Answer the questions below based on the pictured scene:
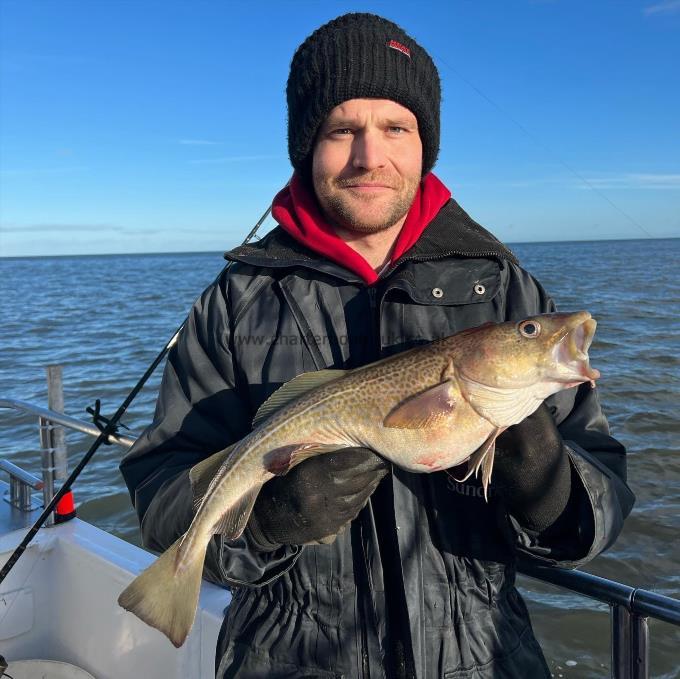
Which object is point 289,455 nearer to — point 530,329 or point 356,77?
point 530,329

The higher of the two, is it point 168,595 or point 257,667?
point 168,595

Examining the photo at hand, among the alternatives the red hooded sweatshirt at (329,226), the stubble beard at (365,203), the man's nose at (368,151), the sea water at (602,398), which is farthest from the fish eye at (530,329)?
the sea water at (602,398)

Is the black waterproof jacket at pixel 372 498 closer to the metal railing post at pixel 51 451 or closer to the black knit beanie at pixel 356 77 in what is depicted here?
the black knit beanie at pixel 356 77

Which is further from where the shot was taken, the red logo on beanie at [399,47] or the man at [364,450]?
the red logo on beanie at [399,47]

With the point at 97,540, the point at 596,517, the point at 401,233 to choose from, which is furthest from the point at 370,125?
the point at 97,540

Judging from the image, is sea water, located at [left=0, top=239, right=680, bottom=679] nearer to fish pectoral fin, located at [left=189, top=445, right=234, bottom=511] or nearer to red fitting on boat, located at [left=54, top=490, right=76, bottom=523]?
red fitting on boat, located at [left=54, top=490, right=76, bottom=523]

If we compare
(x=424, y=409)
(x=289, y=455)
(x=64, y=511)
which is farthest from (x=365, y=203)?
(x=64, y=511)

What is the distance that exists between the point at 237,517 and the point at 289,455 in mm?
315

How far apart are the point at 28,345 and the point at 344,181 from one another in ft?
62.7

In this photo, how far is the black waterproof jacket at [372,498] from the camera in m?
2.22

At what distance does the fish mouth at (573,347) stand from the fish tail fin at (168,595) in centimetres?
152

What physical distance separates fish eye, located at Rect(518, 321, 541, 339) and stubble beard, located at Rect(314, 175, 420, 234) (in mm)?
786

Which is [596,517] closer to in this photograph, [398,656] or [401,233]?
[398,656]

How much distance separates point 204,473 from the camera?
2447 mm
